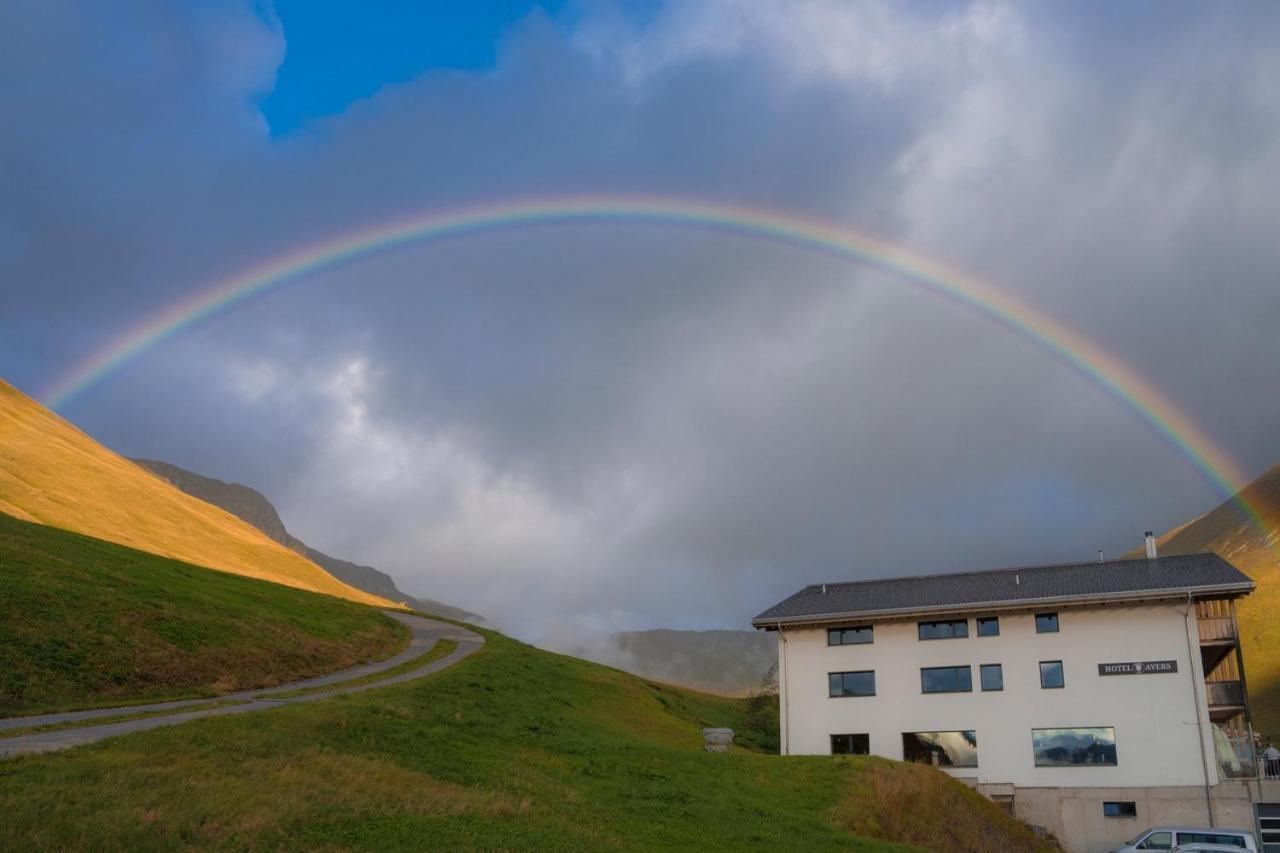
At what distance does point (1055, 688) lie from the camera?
4500cm

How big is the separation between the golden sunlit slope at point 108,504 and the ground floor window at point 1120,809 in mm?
61051

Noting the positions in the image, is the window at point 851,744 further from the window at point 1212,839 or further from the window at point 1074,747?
the window at point 1212,839

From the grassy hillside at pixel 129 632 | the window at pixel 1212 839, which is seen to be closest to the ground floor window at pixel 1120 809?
the window at pixel 1212 839

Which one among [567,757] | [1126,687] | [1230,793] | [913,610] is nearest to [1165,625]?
[1126,687]

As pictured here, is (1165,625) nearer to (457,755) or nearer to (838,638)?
(838,638)

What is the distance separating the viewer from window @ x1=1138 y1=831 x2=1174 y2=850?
33.3 meters

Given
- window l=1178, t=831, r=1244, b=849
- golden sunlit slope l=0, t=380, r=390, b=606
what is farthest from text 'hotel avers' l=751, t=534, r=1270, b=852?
golden sunlit slope l=0, t=380, r=390, b=606

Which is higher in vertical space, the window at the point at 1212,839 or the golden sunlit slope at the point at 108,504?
the golden sunlit slope at the point at 108,504

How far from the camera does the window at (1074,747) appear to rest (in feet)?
142

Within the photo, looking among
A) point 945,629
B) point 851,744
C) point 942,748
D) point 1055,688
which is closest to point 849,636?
point 945,629

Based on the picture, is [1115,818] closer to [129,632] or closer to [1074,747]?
[1074,747]

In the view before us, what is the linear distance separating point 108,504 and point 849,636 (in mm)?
70149

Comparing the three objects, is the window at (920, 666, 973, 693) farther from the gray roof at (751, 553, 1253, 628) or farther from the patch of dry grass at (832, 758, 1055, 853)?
the patch of dry grass at (832, 758, 1055, 853)

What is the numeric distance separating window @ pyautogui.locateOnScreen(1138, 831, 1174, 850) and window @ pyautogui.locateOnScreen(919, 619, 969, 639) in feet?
47.2
